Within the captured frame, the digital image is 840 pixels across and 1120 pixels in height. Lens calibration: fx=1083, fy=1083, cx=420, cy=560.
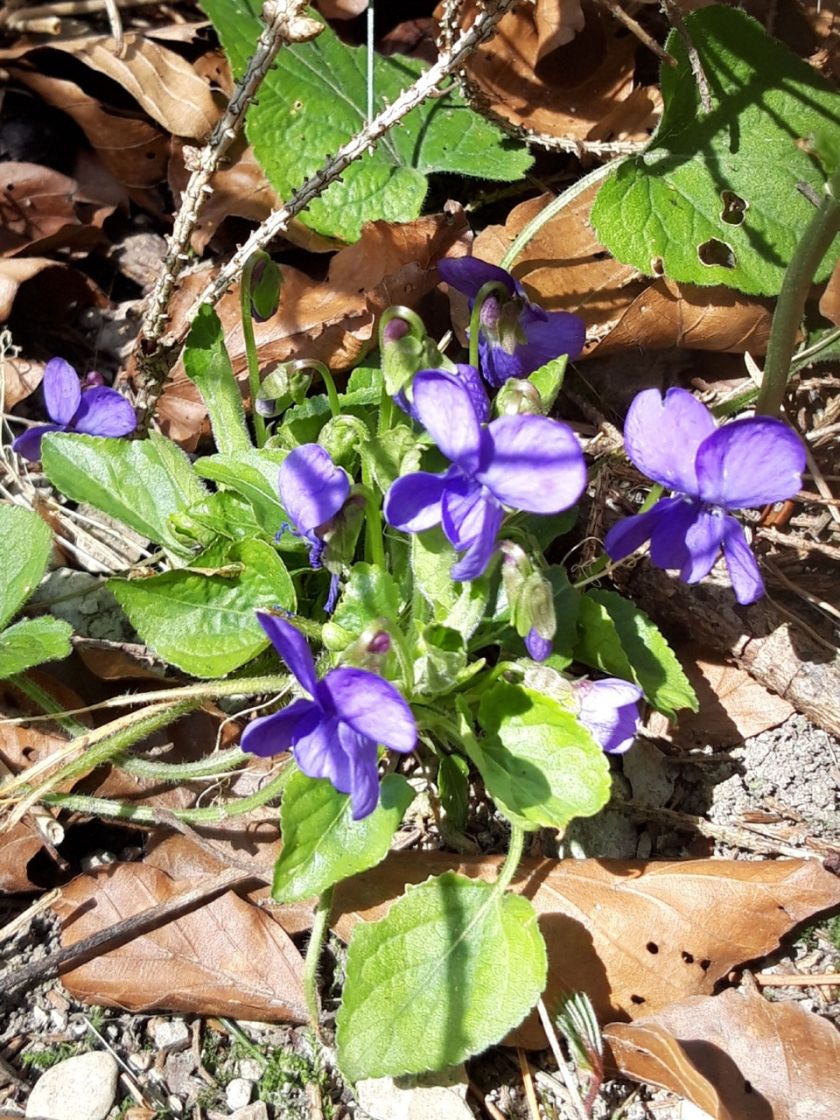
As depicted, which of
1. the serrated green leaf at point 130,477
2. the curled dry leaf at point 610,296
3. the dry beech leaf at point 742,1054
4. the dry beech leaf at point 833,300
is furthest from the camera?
the curled dry leaf at point 610,296

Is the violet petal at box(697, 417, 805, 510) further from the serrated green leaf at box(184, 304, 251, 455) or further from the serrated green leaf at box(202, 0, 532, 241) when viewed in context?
the serrated green leaf at box(202, 0, 532, 241)

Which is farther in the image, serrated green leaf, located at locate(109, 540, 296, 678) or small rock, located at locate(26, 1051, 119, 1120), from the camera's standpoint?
serrated green leaf, located at locate(109, 540, 296, 678)

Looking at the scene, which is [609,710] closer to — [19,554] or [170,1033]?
[170,1033]

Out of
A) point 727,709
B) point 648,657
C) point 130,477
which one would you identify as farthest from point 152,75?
point 727,709

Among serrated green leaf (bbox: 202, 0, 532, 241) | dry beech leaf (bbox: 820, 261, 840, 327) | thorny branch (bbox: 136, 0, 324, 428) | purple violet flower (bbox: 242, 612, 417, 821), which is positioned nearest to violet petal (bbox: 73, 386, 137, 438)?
thorny branch (bbox: 136, 0, 324, 428)

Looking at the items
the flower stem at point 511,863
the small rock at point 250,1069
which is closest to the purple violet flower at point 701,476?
the flower stem at point 511,863

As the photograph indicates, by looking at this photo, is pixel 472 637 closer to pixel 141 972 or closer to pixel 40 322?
pixel 141 972

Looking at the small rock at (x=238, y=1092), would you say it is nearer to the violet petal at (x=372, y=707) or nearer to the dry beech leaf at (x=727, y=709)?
the violet petal at (x=372, y=707)
